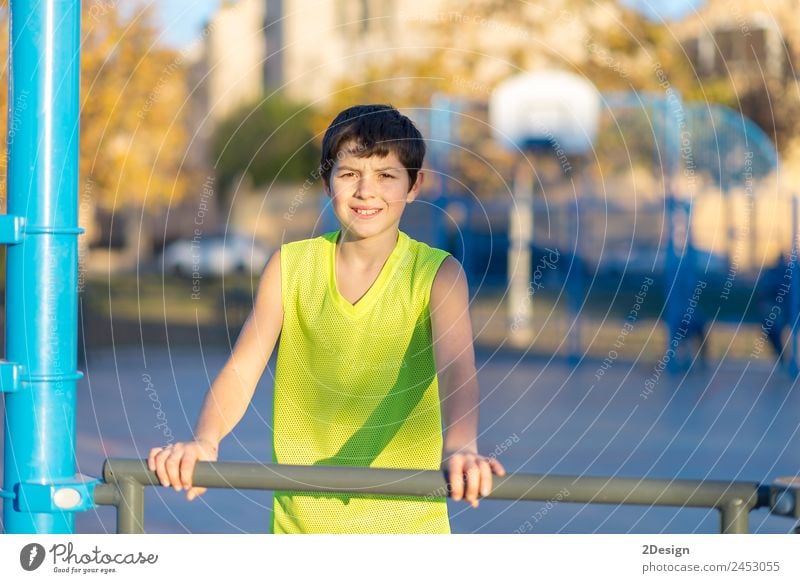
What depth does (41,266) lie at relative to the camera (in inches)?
101

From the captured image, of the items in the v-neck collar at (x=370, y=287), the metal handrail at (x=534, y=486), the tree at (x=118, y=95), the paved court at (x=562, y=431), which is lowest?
the paved court at (x=562, y=431)

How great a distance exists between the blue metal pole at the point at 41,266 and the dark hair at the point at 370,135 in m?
0.62

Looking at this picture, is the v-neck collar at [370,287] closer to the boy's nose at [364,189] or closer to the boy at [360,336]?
the boy at [360,336]

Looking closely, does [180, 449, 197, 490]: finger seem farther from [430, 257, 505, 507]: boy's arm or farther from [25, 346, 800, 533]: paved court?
Answer: [25, 346, 800, 533]: paved court

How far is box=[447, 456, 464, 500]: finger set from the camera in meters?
2.24

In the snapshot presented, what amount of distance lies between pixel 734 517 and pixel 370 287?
38.1 inches

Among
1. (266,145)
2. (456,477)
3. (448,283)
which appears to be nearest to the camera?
(456,477)

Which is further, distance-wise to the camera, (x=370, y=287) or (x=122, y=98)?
(x=122, y=98)

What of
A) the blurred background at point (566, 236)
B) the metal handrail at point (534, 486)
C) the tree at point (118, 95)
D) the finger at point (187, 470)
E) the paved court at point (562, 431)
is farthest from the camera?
→ the tree at point (118, 95)

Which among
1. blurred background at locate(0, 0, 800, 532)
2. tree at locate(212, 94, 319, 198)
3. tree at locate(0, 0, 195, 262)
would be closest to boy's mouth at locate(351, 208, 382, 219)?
blurred background at locate(0, 0, 800, 532)

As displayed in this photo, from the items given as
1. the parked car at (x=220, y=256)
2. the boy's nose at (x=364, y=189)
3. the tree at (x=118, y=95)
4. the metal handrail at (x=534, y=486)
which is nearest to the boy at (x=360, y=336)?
the boy's nose at (x=364, y=189)

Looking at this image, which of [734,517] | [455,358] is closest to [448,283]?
[455,358]

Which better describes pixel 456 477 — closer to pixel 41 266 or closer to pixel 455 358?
pixel 455 358

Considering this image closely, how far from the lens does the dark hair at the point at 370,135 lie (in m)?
2.98
